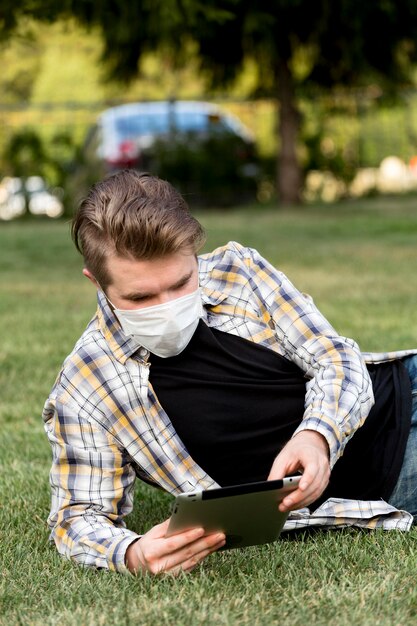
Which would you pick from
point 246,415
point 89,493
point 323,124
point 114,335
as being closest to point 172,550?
A: point 89,493

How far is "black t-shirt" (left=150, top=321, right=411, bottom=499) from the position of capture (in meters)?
2.76

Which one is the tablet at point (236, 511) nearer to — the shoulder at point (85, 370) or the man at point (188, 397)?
the man at point (188, 397)

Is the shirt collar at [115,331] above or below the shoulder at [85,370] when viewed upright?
above

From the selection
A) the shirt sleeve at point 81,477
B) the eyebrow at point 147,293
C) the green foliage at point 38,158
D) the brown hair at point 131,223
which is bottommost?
the shirt sleeve at point 81,477

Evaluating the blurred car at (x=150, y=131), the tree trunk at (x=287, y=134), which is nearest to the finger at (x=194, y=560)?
the blurred car at (x=150, y=131)

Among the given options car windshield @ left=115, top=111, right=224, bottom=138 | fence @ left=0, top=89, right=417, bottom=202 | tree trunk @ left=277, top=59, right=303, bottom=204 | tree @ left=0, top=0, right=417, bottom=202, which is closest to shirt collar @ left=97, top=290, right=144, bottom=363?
tree @ left=0, top=0, right=417, bottom=202

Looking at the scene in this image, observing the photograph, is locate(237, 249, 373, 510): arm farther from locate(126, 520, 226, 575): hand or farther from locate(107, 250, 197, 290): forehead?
locate(107, 250, 197, 290): forehead

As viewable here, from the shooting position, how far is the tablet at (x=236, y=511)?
2.30 m

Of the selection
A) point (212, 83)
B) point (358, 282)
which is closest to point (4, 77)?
point (212, 83)

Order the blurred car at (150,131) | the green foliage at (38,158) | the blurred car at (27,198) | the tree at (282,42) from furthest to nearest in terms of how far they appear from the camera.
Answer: the blurred car at (150,131)
the blurred car at (27,198)
the green foliage at (38,158)
the tree at (282,42)

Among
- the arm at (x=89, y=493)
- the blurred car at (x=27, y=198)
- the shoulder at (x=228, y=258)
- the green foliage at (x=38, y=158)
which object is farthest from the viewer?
the blurred car at (x=27, y=198)

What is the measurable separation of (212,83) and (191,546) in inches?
581

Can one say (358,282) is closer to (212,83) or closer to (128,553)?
(128,553)

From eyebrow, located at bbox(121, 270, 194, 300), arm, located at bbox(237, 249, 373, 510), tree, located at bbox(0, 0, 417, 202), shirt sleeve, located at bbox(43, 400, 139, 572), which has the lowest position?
shirt sleeve, located at bbox(43, 400, 139, 572)
